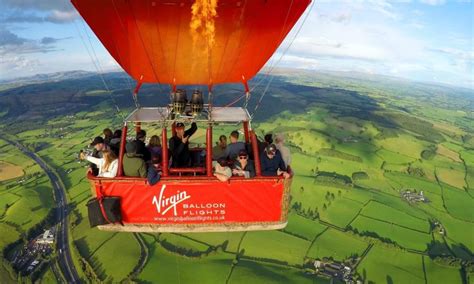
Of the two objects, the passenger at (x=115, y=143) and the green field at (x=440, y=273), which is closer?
the passenger at (x=115, y=143)

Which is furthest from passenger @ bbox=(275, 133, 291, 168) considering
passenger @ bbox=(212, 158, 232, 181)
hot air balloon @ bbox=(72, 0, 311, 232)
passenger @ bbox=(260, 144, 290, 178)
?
passenger @ bbox=(212, 158, 232, 181)

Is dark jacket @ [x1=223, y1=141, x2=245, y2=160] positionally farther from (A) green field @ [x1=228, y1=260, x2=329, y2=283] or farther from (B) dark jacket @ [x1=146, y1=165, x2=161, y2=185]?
(A) green field @ [x1=228, y1=260, x2=329, y2=283]

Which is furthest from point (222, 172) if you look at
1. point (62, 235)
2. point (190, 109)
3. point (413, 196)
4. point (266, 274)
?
point (413, 196)

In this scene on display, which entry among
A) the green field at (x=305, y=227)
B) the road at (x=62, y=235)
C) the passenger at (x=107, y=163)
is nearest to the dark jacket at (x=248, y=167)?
the passenger at (x=107, y=163)

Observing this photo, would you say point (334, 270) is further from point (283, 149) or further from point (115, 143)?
point (115, 143)

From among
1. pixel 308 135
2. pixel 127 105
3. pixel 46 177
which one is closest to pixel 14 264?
pixel 46 177

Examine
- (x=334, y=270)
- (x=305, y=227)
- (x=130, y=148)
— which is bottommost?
(x=334, y=270)

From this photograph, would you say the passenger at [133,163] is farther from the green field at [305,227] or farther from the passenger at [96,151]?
the green field at [305,227]
